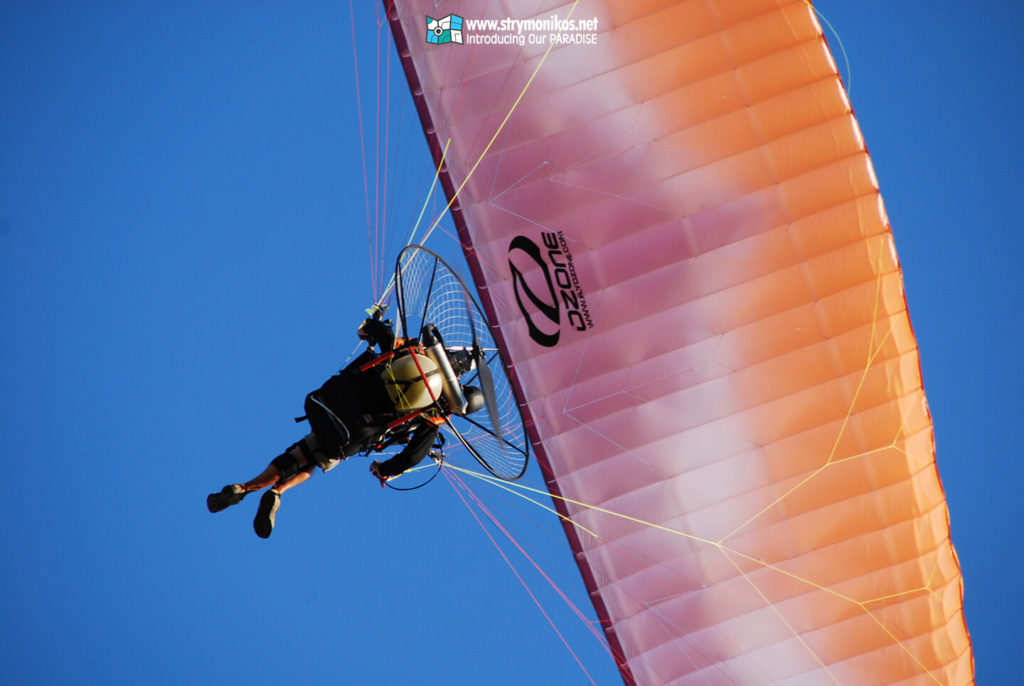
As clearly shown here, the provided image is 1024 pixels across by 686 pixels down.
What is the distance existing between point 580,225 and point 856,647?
327 centimetres

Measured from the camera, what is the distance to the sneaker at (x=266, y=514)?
5.64m

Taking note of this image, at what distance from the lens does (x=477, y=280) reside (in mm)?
5531

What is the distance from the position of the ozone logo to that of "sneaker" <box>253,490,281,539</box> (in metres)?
1.94

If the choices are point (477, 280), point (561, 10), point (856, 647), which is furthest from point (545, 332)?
point (856, 647)

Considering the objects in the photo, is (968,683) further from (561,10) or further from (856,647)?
(561,10)

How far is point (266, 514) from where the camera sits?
223 inches

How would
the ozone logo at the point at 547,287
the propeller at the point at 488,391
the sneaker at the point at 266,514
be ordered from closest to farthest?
the ozone logo at the point at 547,287 → the sneaker at the point at 266,514 → the propeller at the point at 488,391

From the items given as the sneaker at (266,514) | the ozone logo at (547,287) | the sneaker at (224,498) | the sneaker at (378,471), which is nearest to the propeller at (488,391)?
the ozone logo at (547,287)

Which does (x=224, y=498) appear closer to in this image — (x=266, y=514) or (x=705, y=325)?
(x=266, y=514)
